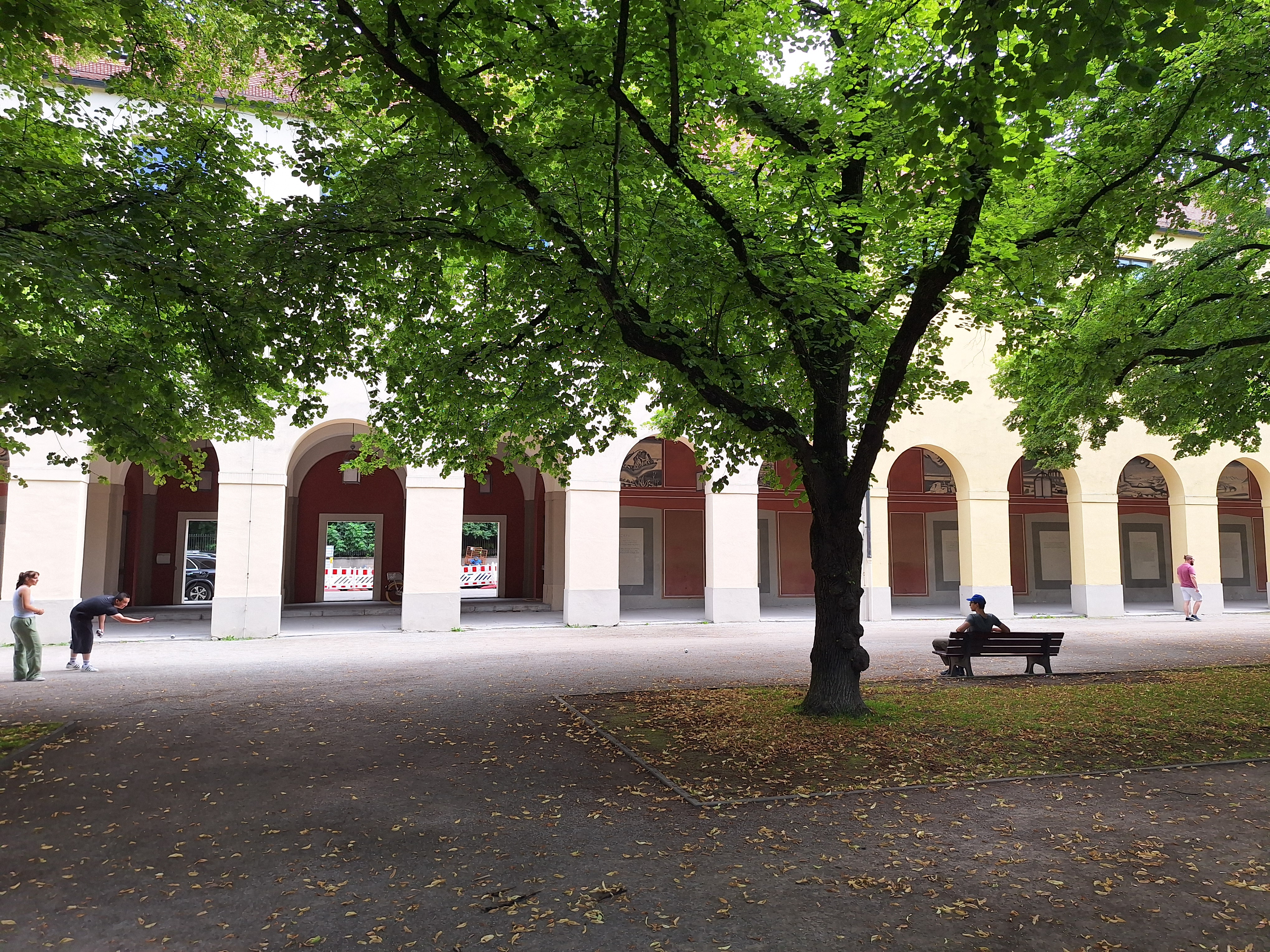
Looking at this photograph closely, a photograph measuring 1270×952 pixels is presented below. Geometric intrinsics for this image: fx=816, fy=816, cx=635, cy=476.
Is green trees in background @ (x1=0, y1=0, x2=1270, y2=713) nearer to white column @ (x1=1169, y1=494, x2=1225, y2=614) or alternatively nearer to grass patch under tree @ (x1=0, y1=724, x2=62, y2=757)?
grass patch under tree @ (x1=0, y1=724, x2=62, y2=757)

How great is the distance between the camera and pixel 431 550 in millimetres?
16469

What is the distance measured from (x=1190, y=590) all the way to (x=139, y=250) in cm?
2260

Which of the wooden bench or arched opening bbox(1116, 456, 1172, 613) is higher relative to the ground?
arched opening bbox(1116, 456, 1172, 613)

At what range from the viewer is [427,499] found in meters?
16.4

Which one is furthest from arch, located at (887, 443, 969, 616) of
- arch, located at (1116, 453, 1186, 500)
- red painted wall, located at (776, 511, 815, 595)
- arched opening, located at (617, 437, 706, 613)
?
arched opening, located at (617, 437, 706, 613)

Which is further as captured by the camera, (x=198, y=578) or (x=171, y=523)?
(x=198, y=578)

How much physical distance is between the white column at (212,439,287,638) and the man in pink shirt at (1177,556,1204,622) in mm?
20708

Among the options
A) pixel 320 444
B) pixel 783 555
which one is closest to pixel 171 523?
pixel 320 444

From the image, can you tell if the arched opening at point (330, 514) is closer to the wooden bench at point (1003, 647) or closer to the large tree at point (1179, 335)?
the wooden bench at point (1003, 647)

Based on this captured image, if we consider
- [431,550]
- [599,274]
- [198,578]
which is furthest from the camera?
[198,578]

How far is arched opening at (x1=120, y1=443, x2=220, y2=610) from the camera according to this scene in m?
21.5

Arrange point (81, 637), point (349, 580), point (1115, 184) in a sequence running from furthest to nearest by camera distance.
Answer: point (349, 580), point (81, 637), point (1115, 184)

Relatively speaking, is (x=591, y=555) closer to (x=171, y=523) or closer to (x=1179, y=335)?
(x=1179, y=335)

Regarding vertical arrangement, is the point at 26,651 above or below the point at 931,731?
above
